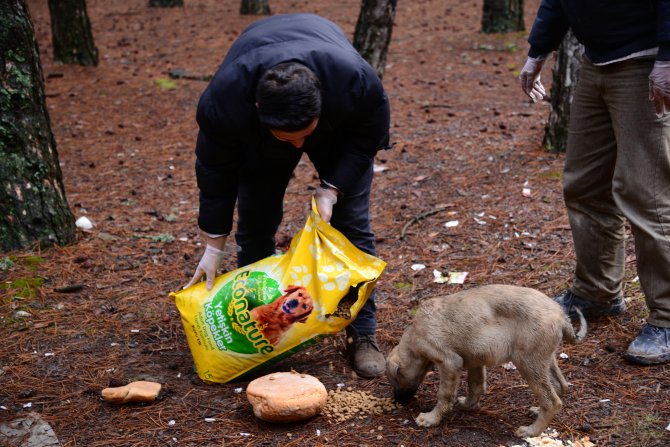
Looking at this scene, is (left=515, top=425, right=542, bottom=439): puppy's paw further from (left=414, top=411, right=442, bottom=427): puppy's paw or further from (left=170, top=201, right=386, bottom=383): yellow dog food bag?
(left=170, top=201, right=386, bottom=383): yellow dog food bag

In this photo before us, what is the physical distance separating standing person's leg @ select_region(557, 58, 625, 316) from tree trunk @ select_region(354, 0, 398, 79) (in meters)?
3.88

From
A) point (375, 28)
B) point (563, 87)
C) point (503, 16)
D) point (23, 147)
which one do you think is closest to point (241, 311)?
point (23, 147)

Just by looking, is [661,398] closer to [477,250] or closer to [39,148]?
[477,250]

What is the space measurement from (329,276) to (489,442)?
1.05 meters

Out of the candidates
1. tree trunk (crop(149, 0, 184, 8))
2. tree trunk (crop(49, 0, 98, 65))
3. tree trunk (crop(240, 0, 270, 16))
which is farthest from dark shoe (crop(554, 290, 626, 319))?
tree trunk (crop(149, 0, 184, 8))

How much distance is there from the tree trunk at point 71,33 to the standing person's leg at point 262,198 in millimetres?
8296

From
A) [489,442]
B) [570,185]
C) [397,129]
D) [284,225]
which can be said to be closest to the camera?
[489,442]

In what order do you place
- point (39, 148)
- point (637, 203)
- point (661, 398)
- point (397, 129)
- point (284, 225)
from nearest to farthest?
1. point (661, 398)
2. point (637, 203)
3. point (39, 148)
4. point (284, 225)
5. point (397, 129)

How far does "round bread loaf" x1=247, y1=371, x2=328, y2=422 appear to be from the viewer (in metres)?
3.10

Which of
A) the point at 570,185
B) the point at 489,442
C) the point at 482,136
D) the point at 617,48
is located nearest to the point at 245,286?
the point at 489,442

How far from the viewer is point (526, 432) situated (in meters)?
3.02

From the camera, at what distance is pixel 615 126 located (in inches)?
137

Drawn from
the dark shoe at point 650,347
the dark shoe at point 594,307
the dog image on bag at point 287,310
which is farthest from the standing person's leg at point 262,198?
the dark shoe at point 650,347

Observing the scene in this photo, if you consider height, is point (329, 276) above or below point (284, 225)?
above
